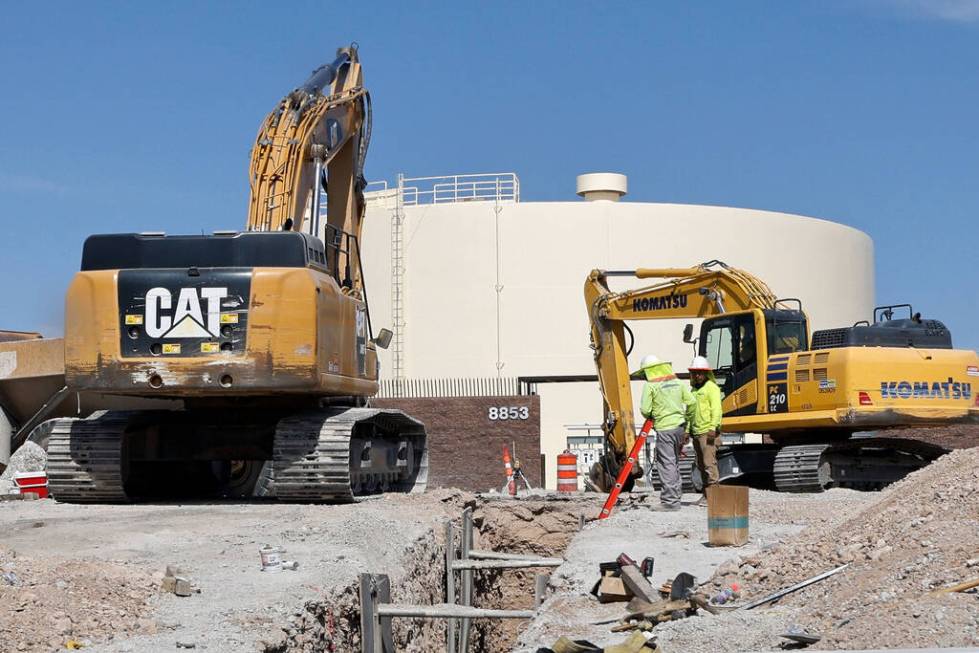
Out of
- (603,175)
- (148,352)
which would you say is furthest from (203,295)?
(603,175)

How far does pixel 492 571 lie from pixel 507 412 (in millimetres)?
13038

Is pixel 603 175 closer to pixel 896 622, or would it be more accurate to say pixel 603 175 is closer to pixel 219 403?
pixel 219 403

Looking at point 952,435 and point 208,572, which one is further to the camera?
point 952,435

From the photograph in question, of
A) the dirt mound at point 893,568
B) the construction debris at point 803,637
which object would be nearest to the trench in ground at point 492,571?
the dirt mound at point 893,568

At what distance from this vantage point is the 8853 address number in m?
31.1

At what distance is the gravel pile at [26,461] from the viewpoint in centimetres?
2156

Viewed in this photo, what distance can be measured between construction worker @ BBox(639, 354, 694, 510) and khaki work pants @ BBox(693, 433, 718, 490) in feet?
1.58

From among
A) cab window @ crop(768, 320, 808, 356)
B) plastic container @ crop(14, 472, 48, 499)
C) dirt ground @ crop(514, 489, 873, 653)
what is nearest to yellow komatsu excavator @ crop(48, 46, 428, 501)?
plastic container @ crop(14, 472, 48, 499)

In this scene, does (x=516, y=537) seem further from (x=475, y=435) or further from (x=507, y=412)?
(x=507, y=412)

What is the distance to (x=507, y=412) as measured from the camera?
31.1 meters

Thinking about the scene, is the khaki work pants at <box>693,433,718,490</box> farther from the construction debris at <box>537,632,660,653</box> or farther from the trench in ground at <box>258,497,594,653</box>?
the construction debris at <box>537,632,660,653</box>

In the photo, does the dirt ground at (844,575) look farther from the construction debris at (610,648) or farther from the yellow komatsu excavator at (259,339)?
the yellow komatsu excavator at (259,339)

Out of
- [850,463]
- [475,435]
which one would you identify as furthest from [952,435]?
[850,463]

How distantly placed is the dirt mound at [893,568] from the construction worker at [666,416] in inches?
177
